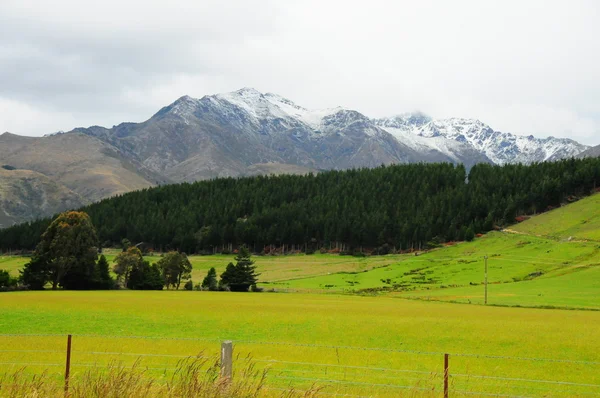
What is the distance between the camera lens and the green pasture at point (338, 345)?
70.7ft

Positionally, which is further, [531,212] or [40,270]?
[531,212]

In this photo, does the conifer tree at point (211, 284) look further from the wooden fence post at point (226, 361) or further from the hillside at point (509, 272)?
the wooden fence post at point (226, 361)

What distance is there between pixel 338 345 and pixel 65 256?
80599 millimetres

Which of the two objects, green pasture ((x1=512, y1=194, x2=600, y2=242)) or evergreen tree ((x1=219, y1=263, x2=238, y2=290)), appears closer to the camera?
evergreen tree ((x1=219, y1=263, x2=238, y2=290))

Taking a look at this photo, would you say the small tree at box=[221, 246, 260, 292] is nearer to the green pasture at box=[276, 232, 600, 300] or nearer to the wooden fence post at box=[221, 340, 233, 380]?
the green pasture at box=[276, 232, 600, 300]

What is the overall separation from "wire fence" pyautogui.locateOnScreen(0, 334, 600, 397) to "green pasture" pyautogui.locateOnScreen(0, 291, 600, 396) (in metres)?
0.06

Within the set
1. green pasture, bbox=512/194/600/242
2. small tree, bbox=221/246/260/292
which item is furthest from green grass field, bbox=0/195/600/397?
green pasture, bbox=512/194/600/242

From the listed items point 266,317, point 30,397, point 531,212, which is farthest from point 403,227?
point 30,397

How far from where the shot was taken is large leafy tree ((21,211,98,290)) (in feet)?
323

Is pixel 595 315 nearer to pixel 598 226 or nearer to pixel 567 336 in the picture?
pixel 567 336

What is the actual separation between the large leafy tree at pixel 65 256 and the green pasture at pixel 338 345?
46.0m

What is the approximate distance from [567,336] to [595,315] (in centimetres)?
2425

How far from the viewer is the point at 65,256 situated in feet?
324

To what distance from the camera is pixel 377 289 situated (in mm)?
104250
